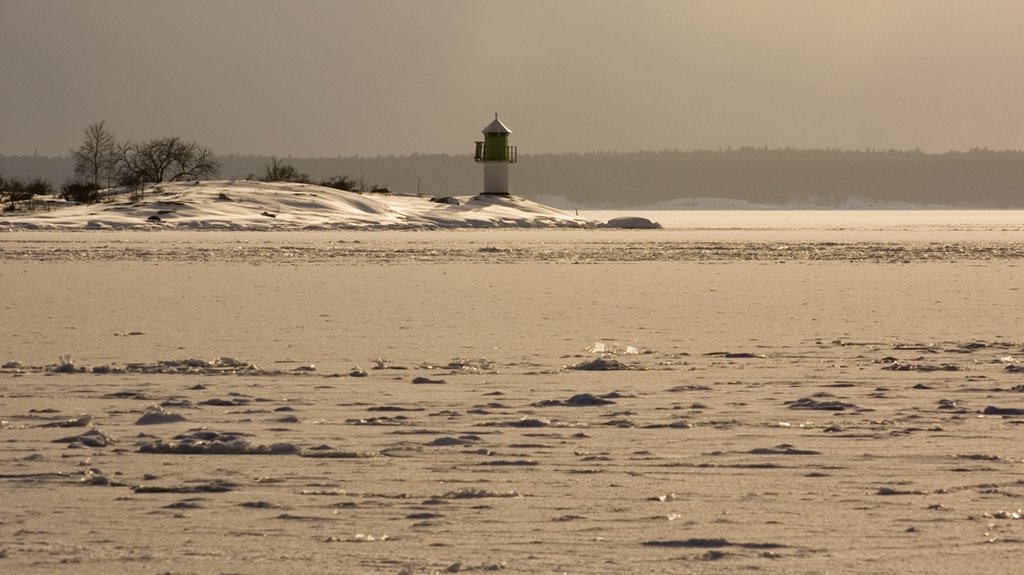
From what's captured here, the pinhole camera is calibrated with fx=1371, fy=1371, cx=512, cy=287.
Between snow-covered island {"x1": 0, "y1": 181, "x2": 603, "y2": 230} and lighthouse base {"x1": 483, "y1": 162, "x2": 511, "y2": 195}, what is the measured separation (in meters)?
1.10

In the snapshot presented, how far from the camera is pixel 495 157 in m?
74.4

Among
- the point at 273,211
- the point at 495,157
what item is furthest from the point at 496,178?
the point at 273,211

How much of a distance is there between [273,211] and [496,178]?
19092mm

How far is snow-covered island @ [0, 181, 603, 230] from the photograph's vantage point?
5256 cm

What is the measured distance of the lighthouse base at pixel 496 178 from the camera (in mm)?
74938

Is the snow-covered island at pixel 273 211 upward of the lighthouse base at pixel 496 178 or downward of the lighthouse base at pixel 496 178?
downward

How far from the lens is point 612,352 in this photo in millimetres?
11578

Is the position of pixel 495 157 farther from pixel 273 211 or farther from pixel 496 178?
pixel 273 211

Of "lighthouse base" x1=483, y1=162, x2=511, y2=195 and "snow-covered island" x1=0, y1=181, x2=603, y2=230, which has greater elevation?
"lighthouse base" x1=483, y1=162, x2=511, y2=195

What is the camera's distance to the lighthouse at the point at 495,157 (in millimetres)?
74000

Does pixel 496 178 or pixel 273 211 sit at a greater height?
pixel 496 178

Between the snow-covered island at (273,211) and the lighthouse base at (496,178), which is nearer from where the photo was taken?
the snow-covered island at (273,211)

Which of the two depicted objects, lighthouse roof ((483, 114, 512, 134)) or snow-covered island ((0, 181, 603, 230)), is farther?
lighthouse roof ((483, 114, 512, 134))

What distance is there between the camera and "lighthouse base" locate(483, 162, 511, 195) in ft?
246
